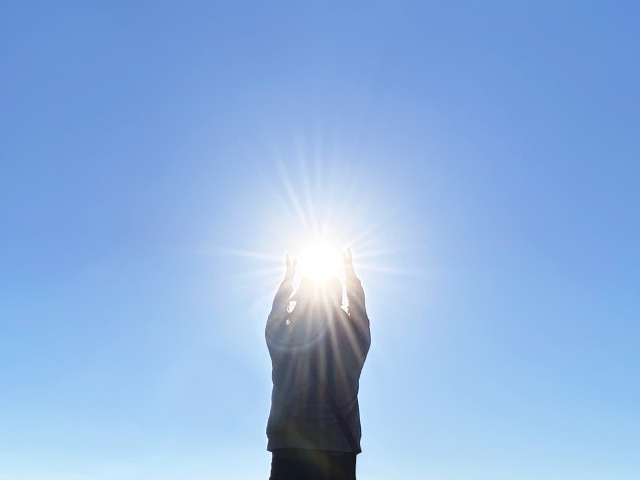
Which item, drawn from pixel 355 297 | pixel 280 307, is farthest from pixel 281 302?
pixel 355 297

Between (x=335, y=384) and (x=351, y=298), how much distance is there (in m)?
1.30

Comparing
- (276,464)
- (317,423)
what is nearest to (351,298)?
(317,423)

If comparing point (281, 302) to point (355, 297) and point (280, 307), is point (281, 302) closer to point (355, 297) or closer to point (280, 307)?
point (280, 307)

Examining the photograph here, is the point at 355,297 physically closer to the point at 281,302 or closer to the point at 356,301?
the point at 356,301

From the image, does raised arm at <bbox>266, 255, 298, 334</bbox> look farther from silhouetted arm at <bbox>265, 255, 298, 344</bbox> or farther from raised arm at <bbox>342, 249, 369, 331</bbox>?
raised arm at <bbox>342, 249, 369, 331</bbox>

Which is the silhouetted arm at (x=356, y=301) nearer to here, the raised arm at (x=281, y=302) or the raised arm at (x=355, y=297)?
the raised arm at (x=355, y=297)

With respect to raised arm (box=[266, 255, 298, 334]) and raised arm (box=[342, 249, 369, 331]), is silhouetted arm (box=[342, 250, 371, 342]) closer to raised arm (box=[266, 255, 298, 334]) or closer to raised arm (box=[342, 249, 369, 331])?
raised arm (box=[342, 249, 369, 331])

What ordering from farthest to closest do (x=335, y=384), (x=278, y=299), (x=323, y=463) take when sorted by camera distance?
(x=278, y=299), (x=335, y=384), (x=323, y=463)

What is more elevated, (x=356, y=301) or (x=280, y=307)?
(x=356, y=301)

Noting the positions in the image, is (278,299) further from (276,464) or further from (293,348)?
(276,464)

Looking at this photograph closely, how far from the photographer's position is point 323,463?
7309mm

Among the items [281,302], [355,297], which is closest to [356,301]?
[355,297]

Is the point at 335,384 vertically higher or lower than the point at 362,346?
lower

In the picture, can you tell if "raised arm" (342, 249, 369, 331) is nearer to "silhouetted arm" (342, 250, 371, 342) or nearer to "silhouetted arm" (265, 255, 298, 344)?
"silhouetted arm" (342, 250, 371, 342)
